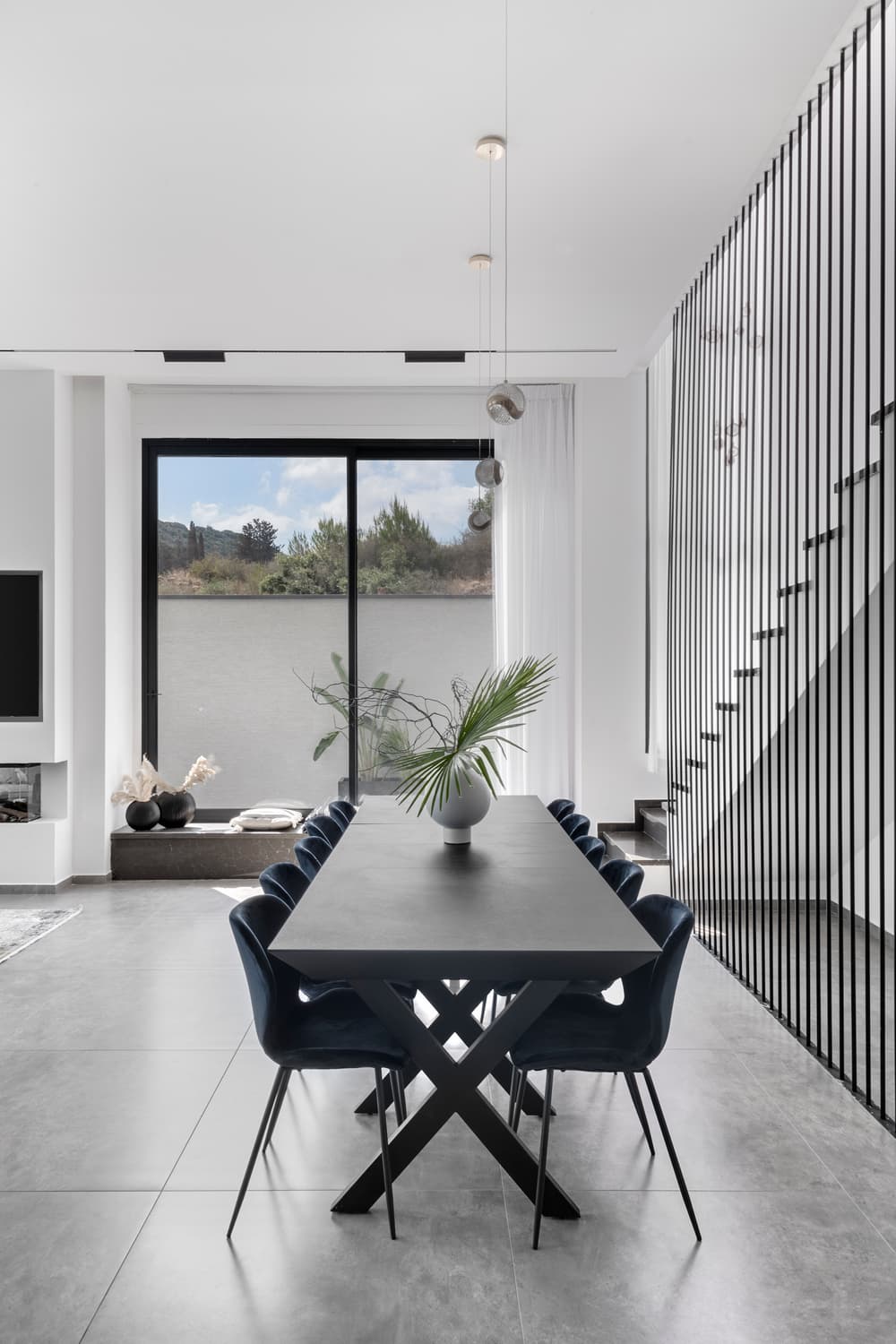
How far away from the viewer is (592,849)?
3508mm

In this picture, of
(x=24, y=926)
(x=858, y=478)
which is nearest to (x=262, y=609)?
(x=24, y=926)

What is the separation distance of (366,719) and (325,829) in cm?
303

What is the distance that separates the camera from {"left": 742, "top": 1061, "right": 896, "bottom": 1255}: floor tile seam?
2.37 meters

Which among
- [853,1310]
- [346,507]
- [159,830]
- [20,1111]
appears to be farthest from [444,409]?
[853,1310]

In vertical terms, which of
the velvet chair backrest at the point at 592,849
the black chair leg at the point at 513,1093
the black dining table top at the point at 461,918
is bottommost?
the black chair leg at the point at 513,1093

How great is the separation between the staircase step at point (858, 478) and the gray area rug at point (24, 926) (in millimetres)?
4372

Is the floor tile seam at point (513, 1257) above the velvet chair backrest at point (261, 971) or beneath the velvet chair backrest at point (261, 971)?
beneath

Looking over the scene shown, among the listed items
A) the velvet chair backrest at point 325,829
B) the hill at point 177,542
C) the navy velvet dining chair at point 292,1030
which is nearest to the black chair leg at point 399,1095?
the navy velvet dining chair at point 292,1030

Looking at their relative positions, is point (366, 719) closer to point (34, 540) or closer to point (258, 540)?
point (258, 540)

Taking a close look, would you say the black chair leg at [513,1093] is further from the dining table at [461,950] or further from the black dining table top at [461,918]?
the black dining table top at [461,918]

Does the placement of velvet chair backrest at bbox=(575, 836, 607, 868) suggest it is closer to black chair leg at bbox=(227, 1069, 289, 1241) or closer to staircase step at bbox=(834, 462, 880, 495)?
black chair leg at bbox=(227, 1069, 289, 1241)

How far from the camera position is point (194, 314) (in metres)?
5.03

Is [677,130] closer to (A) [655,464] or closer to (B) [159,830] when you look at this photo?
(A) [655,464]

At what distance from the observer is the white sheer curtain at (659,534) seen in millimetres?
5902
